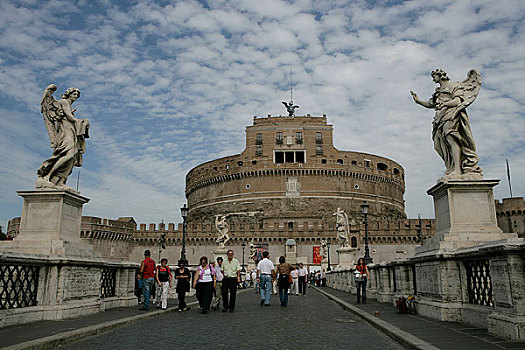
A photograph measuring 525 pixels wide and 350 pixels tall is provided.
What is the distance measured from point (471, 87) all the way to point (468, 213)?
7.34ft

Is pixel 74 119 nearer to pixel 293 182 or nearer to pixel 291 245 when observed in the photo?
pixel 291 245

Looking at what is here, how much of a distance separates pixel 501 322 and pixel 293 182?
6127cm

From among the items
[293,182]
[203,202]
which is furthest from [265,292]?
[203,202]

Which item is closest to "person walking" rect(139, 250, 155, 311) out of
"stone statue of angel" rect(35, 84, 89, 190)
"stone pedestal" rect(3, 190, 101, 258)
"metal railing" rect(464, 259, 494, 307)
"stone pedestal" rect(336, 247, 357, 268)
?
→ "stone pedestal" rect(3, 190, 101, 258)

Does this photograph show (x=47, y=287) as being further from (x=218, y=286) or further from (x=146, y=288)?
(x=218, y=286)

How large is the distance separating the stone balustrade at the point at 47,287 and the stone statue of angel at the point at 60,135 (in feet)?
5.00

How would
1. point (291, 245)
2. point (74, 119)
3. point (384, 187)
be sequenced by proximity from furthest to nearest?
point (384, 187)
point (291, 245)
point (74, 119)

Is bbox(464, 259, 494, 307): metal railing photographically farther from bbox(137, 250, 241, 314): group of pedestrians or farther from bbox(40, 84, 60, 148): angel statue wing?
bbox(40, 84, 60, 148): angel statue wing

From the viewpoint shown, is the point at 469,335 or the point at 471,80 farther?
the point at 471,80

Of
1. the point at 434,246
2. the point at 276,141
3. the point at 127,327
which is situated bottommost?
the point at 127,327

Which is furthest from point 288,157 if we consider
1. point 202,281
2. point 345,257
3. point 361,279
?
point 202,281

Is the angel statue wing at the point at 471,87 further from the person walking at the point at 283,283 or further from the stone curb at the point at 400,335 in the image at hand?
the person walking at the point at 283,283

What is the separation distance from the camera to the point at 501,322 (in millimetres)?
5258

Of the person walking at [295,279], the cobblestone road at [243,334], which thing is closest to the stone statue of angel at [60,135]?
the cobblestone road at [243,334]
